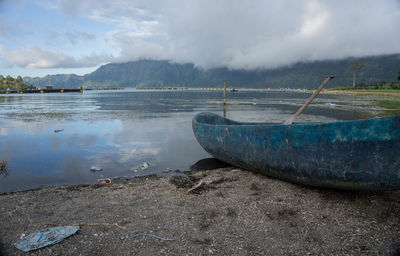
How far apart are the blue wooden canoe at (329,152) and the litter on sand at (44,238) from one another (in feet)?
15.5

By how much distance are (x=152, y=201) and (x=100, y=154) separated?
5759 mm

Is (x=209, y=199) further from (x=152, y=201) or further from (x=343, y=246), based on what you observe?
(x=343, y=246)

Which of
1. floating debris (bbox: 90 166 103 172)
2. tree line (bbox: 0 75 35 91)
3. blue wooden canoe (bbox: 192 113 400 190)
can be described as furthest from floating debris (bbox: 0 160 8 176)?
tree line (bbox: 0 75 35 91)

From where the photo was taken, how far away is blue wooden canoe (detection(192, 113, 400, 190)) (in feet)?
15.8

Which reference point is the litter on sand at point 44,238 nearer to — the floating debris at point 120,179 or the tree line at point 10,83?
the floating debris at point 120,179

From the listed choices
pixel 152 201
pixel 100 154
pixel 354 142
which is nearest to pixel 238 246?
pixel 152 201

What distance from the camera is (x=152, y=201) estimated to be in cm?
595

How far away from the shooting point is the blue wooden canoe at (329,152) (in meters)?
4.82

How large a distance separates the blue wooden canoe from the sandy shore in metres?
0.53

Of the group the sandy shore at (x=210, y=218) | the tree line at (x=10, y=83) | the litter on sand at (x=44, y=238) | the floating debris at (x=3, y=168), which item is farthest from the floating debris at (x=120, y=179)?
the tree line at (x=10, y=83)

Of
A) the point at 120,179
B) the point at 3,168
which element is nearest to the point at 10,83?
the point at 3,168

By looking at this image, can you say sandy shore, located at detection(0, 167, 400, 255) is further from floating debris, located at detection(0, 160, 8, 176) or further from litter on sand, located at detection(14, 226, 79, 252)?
floating debris, located at detection(0, 160, 8, 176)

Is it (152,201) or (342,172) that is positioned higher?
(342,172)

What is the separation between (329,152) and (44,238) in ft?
18.7
